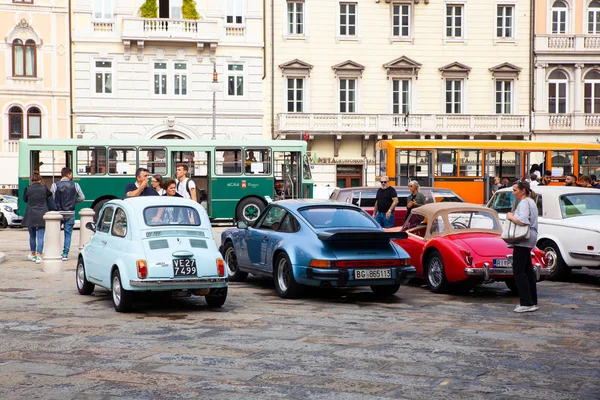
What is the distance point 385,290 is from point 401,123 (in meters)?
32.6

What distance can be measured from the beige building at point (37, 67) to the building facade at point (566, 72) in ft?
78.9

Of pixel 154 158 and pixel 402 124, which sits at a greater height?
pixel 402 124

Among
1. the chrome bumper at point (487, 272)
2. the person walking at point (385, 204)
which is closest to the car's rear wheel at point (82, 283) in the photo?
the chrome bumper at point (487, 272)

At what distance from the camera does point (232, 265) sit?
1590 cm

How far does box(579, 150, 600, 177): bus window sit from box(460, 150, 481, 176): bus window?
4120mm

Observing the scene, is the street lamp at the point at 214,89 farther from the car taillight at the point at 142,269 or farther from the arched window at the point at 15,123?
the car taillight at the point at 142,269

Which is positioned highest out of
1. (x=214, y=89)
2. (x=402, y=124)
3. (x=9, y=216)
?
(x=214, y=89)

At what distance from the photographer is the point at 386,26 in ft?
153

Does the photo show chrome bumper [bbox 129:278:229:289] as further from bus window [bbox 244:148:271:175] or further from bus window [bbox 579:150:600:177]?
bus window [bbox 579:150:600:177]

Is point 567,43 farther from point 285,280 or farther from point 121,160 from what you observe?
point 285,280

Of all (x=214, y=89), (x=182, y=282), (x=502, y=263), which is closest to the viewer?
(x=182, y=282)

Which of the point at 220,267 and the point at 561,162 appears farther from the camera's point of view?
the point at 561,162

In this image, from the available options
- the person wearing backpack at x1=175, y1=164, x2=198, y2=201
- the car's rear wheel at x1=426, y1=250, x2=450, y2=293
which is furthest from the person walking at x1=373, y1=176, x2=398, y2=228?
the car's rear wheel at x1=426, y1=250, x2=450, y2=293

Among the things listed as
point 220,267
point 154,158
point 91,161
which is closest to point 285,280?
point 220,267
